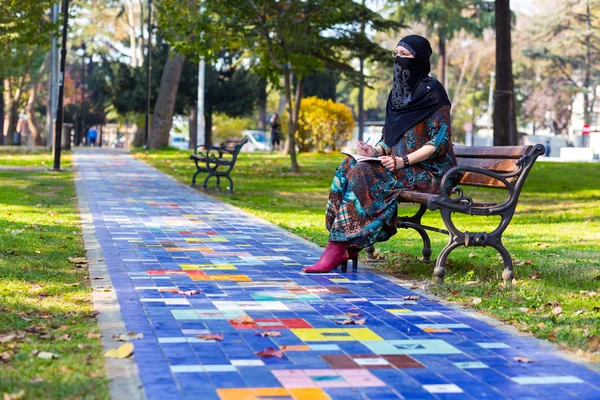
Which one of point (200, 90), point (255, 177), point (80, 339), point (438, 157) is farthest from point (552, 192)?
point (200, 90)

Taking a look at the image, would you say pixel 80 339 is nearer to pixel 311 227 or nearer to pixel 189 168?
pixel 311 227

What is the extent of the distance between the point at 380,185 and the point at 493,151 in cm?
98

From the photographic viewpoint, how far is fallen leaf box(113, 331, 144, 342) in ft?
15.4

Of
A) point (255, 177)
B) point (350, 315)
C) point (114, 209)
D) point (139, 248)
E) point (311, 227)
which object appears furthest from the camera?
point (255, 177)

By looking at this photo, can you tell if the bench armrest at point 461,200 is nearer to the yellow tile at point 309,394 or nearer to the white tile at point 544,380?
the white tile at point 544,380

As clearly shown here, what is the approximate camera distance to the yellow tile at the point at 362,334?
4949 millimetres

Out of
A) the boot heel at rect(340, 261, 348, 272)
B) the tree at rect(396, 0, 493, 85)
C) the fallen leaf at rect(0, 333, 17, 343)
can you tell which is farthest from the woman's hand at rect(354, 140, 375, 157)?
the tree at rect(396, 0, 493, 85)

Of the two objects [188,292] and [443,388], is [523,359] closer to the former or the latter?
[443,388]

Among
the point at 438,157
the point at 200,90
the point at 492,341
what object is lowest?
the point at 492,341

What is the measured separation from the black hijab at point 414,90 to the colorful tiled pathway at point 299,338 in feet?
4.04

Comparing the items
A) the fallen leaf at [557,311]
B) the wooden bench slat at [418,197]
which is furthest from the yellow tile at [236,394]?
the wooden bench slat at [418,197]

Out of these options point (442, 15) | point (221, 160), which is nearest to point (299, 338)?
point (221, 160)

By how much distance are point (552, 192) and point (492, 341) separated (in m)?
13.7

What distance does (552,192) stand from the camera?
18.1 m
